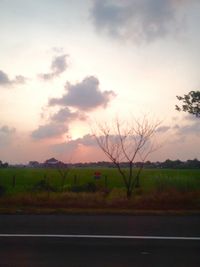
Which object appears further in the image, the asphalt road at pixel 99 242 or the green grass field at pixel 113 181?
the green grass field at pixel 113 181

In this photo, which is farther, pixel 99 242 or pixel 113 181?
pixel 113 181

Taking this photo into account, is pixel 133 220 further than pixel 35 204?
No

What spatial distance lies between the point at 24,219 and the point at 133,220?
3.24 m

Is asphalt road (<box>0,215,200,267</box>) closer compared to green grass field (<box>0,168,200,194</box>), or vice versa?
asphalt road (<box>0,215,200,267</box>)

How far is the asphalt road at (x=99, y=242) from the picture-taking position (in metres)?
6.84

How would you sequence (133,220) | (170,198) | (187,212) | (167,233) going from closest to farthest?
(167,233), (133,220), (187,212), (170,198)

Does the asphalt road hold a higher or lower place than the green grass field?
lower

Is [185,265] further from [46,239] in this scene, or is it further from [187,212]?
[187,212]

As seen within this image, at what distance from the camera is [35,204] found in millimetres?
15789

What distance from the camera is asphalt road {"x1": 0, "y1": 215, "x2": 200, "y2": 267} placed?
684 cm

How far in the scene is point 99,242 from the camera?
27.4 ft

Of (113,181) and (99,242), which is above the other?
(113,181)

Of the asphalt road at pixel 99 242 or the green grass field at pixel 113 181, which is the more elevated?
the green grass field at pixel 113 181

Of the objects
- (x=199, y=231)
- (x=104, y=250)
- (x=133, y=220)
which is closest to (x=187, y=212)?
(x=133, y=220)
